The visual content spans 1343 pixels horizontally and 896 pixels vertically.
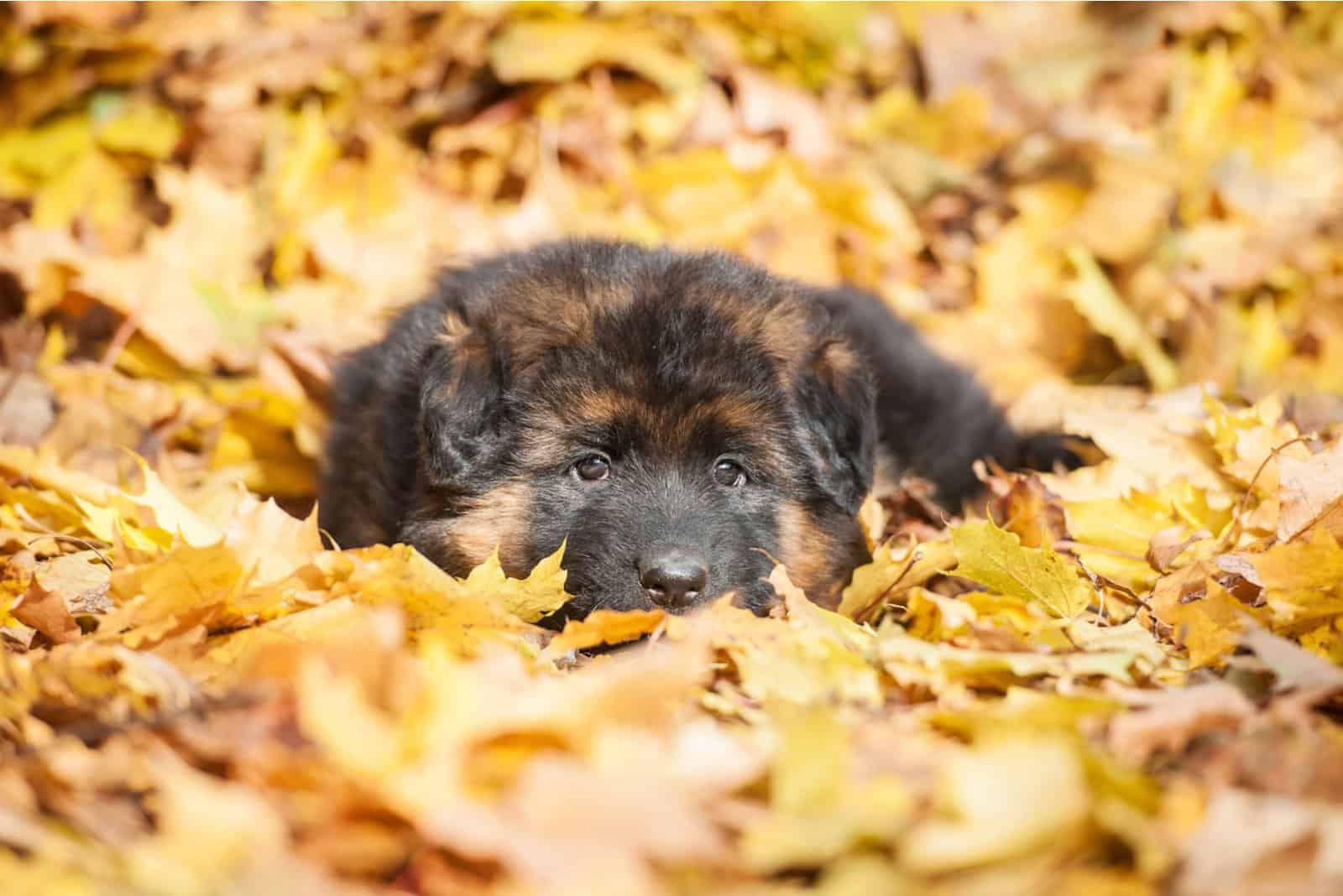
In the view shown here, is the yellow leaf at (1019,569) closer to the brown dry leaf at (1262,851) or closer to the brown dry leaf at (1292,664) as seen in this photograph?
the brown dry leaf at (1292,664)

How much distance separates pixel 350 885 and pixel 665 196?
15.6 feet

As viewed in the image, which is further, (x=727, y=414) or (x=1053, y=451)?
(x=1053, y=451)

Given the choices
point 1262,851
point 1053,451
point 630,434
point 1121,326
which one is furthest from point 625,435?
point 1121,326

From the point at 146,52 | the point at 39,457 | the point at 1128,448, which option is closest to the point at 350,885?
the point at 39,457

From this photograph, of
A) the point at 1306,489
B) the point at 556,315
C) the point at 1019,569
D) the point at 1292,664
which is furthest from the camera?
the point at 556,315

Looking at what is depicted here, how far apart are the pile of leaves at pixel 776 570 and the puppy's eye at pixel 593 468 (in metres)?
0.55

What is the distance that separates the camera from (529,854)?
1.90m

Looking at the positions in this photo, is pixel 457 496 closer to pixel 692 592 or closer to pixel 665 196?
pixel 692 592

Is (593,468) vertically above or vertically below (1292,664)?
below

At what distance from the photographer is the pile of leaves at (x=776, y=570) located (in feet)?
6.62

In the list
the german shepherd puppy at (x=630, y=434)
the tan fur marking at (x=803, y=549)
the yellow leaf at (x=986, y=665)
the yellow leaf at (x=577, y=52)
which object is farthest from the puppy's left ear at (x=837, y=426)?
the yellow leaf at (x=577, y=52)

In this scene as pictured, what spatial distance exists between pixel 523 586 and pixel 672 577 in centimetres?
42

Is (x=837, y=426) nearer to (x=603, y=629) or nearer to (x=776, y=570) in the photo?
(x=776, y=570)

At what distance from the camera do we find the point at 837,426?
13.3ft
